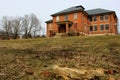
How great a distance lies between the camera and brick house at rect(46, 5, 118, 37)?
46844 mm

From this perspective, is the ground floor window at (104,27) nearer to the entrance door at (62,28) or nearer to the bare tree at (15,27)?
the entrance door at (62,28)

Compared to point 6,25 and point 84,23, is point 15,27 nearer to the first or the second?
point 6,25

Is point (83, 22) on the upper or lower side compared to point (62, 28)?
upper

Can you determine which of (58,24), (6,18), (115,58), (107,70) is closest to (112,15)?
(58,24)

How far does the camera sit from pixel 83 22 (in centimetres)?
4791

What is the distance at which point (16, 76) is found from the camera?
10023 millimetres

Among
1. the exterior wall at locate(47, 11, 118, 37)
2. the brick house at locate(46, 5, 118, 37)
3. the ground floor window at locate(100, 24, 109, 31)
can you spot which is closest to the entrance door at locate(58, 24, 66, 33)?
the brick house at locate(46, 5, 118, 37)

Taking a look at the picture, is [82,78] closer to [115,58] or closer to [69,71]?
[69,71]

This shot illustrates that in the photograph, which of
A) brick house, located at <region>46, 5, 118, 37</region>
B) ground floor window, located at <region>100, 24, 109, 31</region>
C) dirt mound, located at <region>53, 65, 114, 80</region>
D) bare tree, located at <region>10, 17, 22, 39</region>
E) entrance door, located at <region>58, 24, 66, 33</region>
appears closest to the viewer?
dirt mound, located at <region>53, 65, 114, 80</region>

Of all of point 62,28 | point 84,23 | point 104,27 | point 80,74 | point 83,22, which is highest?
point 83,22

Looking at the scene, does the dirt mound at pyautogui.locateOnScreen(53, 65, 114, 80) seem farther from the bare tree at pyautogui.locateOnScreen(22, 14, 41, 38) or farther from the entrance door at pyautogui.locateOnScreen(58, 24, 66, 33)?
the bare tree at pyautogui.locateOnScreen(22, 14, 41, 38)

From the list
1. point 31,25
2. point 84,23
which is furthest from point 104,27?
point 31,25

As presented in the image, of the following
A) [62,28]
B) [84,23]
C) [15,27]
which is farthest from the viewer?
[15,27]

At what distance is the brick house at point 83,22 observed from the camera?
46.8 m
